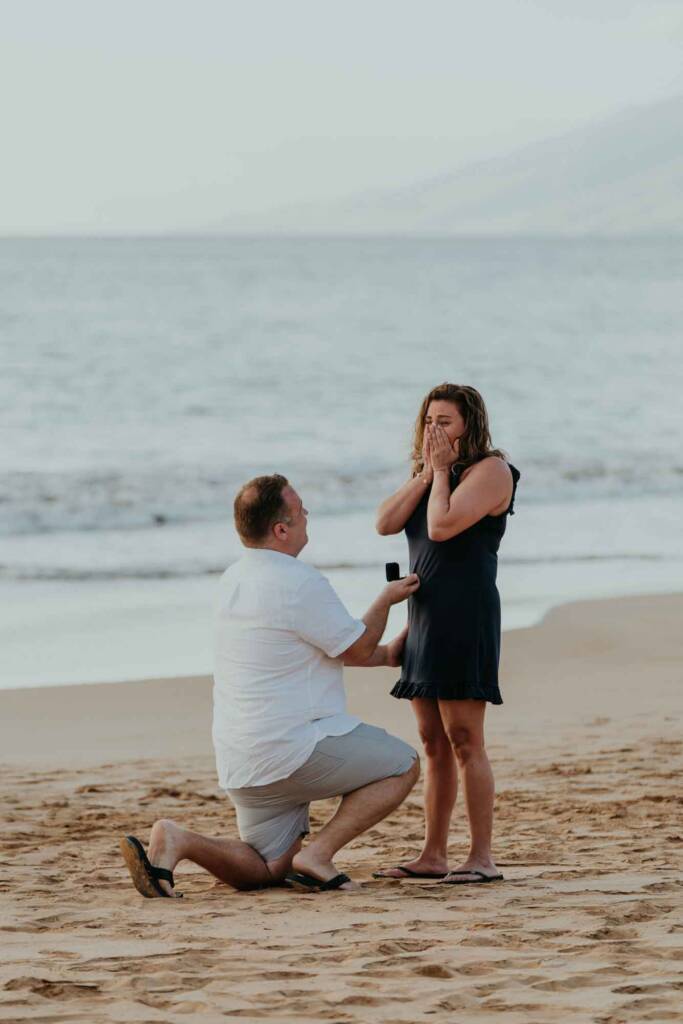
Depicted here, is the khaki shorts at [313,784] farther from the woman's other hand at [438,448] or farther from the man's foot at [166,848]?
the woman's other hand at [438,448]

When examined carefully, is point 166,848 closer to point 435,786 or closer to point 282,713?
point 282,713

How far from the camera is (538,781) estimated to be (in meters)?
6.69

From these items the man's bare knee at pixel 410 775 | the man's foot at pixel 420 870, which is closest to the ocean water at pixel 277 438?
the man's foot at pixel 420 870

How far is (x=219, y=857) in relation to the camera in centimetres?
491

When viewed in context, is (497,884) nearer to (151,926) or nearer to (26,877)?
(151,926)

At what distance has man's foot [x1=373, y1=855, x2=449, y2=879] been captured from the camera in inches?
203

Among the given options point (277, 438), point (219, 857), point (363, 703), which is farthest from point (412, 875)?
point (277, 438)

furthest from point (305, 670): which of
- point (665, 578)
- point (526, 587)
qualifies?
point (665, 578)

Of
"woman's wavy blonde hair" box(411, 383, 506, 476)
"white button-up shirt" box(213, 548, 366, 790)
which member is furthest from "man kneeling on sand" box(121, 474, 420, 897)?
"woman's wavy blonde hair" box(411, 383, 506, 476)

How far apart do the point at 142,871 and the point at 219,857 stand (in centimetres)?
26

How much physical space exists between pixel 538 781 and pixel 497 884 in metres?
1.78

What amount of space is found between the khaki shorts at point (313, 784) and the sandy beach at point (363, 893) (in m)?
0.21

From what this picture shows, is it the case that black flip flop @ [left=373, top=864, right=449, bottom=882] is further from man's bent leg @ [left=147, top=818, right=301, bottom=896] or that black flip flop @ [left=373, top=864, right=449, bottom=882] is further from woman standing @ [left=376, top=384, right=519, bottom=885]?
man's bent leg @ [left=147, top=818, right=301, bottom=896]

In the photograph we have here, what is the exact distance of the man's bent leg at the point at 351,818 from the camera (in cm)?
491
